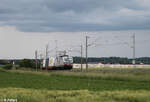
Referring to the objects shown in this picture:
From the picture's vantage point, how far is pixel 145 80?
119ft

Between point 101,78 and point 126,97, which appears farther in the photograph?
point 101,78

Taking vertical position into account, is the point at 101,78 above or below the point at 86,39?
below

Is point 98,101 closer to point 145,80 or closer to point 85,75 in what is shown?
point 145,80

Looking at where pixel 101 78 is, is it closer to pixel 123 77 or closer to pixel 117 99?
pixel 123 77

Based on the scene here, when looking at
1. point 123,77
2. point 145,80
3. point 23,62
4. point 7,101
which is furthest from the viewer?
point 23,62

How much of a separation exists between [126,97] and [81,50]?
64.1 m

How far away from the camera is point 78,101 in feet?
48.6

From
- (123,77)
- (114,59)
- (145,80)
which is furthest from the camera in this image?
(114,59)

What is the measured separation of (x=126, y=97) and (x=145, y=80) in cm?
2041

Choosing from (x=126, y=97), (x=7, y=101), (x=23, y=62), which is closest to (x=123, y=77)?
(x=126, y=97)

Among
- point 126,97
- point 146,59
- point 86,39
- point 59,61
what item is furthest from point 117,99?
point 146,59

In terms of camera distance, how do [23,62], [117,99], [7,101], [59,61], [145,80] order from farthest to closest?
[23,62] < [59,61] < [145,80] < [117,99] < [7,101]

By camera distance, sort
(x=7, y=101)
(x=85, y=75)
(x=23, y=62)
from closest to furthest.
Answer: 1. (x=7, y=101)
2. (x=85, y=75)
3. (x=23, y=62)

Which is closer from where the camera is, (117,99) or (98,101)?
(98,101)
